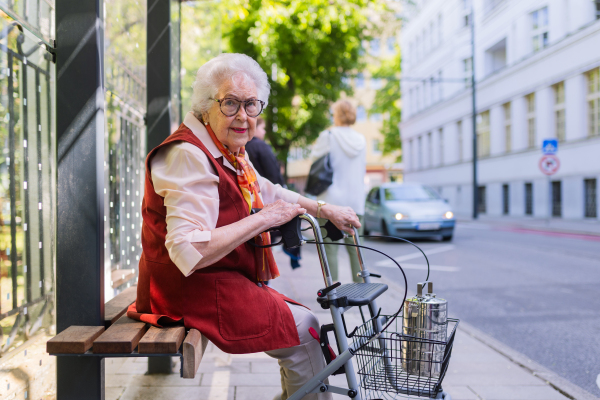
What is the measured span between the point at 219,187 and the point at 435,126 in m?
36.5

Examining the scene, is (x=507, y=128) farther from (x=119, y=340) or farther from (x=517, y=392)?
(x=119, y=340)

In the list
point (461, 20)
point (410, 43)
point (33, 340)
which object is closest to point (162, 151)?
point (33, 340)

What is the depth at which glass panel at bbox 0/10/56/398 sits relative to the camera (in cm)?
244

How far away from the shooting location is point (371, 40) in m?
21.0

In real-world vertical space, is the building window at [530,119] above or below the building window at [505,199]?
above

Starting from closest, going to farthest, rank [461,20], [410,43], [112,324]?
1. [112,324]
2. [461,20]
3. [410,43]

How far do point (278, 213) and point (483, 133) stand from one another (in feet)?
99.6

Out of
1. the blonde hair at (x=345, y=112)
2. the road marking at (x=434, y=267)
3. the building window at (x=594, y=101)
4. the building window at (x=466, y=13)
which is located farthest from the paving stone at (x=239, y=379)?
the building window at (x=466, y=13)

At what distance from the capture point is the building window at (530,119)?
2534 centimetres

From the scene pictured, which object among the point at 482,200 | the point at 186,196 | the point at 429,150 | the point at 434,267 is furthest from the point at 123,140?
the point at 429,150

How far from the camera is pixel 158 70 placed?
152 inches

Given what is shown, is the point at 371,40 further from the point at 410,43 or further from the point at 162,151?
the point at 410,43

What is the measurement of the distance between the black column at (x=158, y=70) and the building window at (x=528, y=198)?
78.5 feet

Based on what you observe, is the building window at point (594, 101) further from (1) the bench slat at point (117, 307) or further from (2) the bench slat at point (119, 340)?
(2) the bench slat at point (119, 340)
